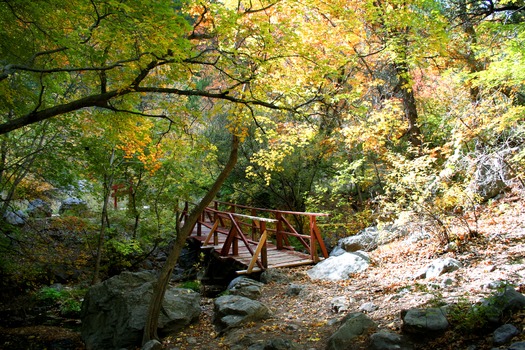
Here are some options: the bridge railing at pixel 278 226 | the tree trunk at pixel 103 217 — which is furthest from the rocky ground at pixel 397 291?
the tree trunk at pixel 103 217

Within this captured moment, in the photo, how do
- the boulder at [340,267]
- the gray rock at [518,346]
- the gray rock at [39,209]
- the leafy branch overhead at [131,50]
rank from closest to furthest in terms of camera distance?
the gray rock at [518,346] → the leafy branch overhead at [131,50] → the boulder at [340,267] → the gray rock at [39,209]

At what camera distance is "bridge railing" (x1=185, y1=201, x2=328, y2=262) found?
8203mm

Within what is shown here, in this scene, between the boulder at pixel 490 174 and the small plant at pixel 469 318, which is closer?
the small plant at pixel 469 318

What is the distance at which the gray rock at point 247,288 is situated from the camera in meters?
6.31

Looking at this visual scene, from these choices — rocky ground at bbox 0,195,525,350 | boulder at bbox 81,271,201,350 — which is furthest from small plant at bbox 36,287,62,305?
boulder at bbox 81,271,201,350

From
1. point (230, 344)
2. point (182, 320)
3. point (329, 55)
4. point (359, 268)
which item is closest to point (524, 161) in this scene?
point (359, 268)

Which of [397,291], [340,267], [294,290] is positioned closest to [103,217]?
[294,290]

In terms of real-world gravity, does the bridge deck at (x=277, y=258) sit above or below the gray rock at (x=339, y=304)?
above

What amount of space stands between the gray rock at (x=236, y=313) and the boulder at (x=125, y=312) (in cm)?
58

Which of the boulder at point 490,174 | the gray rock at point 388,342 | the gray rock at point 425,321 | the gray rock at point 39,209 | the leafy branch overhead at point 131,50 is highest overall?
the leafy branch overhead at point 131,50

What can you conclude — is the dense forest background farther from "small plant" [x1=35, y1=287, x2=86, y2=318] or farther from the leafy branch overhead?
"small plant" [x1=35, y1=287, x2=86, y2=318]

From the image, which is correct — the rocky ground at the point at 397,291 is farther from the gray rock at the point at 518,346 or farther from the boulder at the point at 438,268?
the gray rock at the point at 518,346

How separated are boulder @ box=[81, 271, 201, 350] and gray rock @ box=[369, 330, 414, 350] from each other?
318cm

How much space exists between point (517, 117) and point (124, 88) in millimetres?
6990
